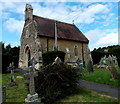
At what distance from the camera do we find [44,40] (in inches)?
755

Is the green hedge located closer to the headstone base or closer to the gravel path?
the gravel path

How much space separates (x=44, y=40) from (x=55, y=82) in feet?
45.5

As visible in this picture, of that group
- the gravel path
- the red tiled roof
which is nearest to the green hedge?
the red tiled roof

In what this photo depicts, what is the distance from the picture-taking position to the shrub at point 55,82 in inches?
218

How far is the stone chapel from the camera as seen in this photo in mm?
18859

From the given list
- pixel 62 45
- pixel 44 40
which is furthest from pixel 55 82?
pixel 62 45

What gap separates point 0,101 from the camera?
5188 millimetres

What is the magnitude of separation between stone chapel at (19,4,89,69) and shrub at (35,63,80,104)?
38.0ft

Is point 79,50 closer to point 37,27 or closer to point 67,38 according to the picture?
point 67,38

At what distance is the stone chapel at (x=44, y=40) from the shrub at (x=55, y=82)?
11571 mm

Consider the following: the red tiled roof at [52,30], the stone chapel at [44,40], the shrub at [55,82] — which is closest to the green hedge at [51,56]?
the stone chapel at [44,40]

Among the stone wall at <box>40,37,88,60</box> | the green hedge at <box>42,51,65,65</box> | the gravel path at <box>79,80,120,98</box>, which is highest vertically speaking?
the stone wall at <box>40,37,88,60</box>

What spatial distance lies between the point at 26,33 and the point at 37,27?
12.5 ft

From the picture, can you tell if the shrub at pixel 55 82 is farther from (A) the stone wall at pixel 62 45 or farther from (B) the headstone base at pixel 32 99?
(A) the stone wall at pixel 62 45
